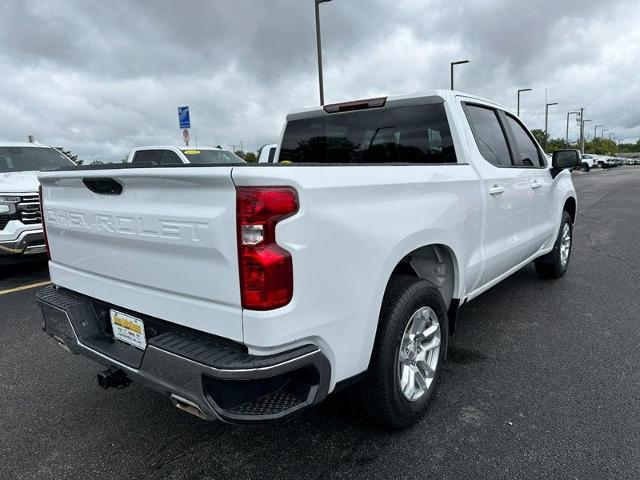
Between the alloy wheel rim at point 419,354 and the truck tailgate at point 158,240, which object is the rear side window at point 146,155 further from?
the alloy wheel rim at point 419,354

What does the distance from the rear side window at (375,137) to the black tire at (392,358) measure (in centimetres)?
118

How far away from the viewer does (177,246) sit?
1.93 meters

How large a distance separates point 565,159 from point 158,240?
4.10 metres

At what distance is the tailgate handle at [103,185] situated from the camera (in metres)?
2.17

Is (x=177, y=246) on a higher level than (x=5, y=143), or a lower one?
lower

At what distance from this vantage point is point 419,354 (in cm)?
265

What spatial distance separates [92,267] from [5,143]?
6621 millimetres

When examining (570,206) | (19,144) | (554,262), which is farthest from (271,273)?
(19,144)

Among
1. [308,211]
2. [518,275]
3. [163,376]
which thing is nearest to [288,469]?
[163,376]

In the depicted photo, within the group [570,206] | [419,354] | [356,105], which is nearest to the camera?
[419,354]

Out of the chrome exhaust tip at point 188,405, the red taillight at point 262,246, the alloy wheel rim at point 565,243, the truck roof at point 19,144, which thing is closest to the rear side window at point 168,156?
the truck roof at point 19,144

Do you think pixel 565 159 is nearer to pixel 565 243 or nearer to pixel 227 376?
pixel 565 243

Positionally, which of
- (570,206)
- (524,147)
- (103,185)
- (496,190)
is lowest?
(570,206)

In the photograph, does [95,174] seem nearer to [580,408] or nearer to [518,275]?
[580,408]
